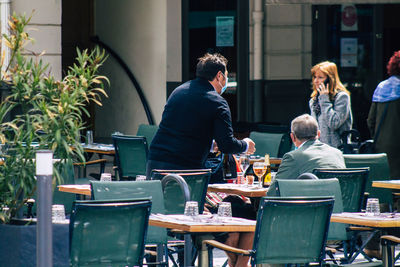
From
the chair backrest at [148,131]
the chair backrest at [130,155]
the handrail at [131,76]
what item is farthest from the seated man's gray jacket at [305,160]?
the handrail at [131,76]

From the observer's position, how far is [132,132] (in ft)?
48.2

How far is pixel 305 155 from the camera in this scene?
7.43 m

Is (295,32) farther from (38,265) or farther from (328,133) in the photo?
(38,265)

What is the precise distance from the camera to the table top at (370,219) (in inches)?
249

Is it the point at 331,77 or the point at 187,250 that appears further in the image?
the point at 331,77

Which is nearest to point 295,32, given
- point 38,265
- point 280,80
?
point 280,80

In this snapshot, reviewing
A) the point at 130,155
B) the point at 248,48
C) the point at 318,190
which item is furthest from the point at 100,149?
the point at 318,190

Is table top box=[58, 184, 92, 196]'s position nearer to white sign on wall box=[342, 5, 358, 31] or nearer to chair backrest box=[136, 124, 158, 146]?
chair backrest box=[136, 124, 158, 146]

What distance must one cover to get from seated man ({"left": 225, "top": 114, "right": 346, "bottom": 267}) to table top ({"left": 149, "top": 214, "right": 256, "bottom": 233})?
1.10 meters

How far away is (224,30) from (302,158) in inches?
281

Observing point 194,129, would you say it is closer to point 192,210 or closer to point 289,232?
point 192,210

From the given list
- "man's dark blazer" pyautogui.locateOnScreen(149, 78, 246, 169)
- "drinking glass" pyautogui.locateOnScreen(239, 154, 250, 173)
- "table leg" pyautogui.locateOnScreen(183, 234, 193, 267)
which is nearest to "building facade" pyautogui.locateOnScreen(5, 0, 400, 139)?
"drinking glass" pyautogui.locateOnScreen(239, 154, 250, 173)

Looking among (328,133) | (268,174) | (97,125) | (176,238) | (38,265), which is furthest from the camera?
(97,125)

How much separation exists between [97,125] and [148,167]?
8.04m
